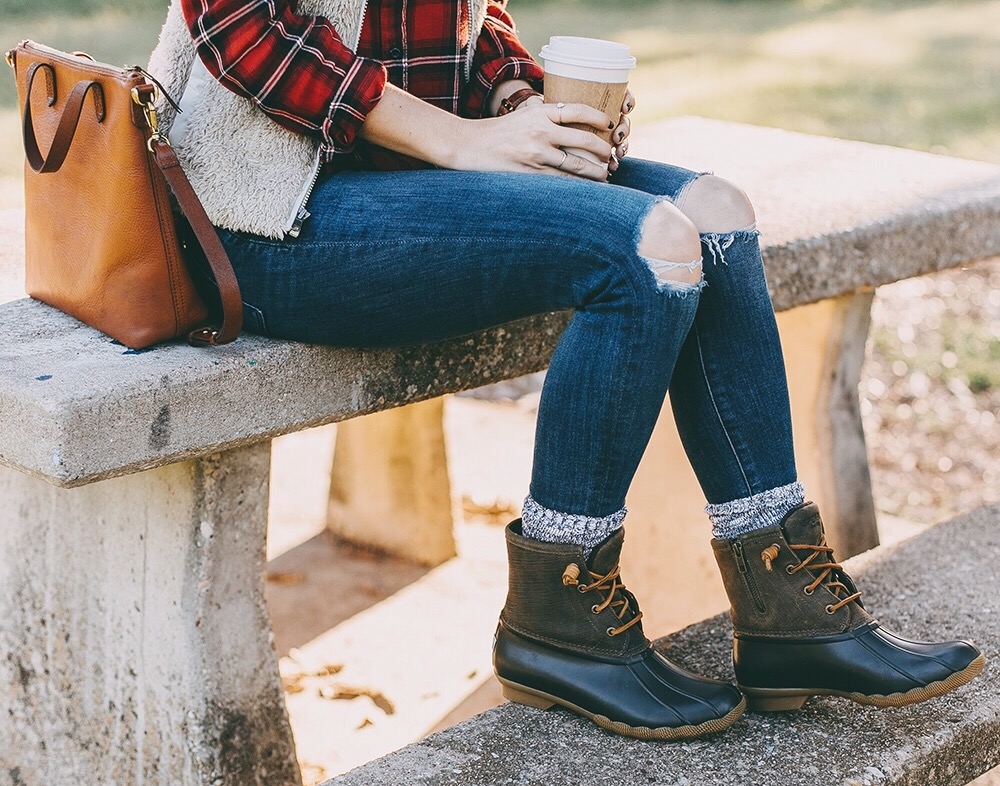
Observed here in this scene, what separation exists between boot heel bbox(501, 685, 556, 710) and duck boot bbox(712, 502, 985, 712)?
0.93 feet

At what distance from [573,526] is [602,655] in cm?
18

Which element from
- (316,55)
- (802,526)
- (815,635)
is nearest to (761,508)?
(802,526)

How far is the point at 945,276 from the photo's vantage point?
547cm

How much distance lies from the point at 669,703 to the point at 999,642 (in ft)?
2.23

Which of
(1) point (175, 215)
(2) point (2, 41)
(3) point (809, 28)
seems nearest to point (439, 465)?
(1) point (175, 215)

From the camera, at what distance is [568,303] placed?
1791 millimetres

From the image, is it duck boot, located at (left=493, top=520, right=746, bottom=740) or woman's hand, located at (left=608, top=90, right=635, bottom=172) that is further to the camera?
woman's hand, located at (left=608, top=90, right=635, bottom=172)

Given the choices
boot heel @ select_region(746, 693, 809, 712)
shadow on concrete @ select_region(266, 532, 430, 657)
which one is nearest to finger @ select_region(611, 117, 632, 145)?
boot heel @ select_region(746, 693, 809, 712)

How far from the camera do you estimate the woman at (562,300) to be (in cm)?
Answer: 175

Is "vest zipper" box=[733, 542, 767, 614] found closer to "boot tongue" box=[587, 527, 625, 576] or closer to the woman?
the woman

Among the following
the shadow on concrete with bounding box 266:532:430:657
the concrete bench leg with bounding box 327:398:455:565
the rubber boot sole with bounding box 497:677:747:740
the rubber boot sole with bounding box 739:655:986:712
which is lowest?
the shadow on concrete with bounding box 266:532:430:657

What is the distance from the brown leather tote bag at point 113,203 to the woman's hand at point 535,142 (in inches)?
15.0

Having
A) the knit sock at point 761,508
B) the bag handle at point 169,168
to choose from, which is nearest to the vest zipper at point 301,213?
the bag handle at point 169,168

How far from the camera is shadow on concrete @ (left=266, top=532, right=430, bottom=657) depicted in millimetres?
3137
